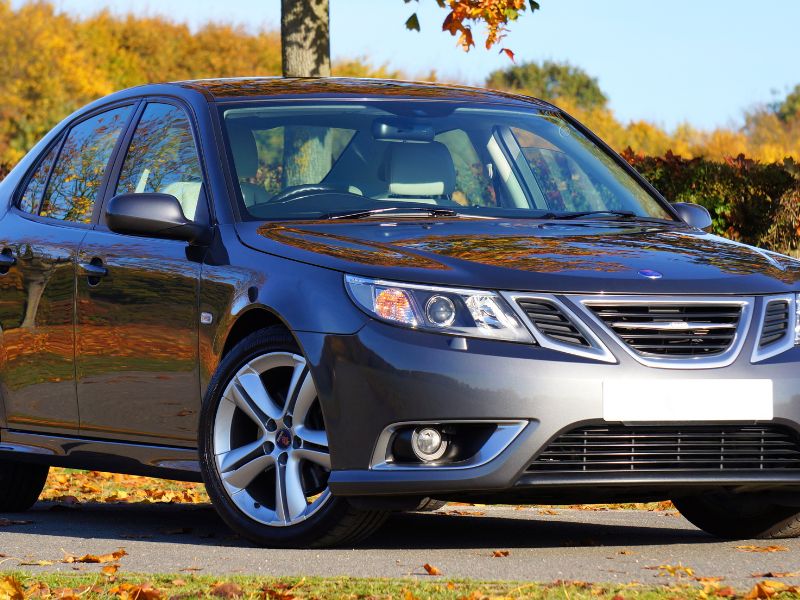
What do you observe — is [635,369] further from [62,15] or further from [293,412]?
[62,15]

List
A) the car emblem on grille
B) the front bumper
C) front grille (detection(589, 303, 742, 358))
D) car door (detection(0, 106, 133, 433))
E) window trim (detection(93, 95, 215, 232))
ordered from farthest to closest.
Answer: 1. car door (detection(0, 106, 133, 433))
2. window trim (detection(93, 95, 215, 232))
3. the car emblem on grille
4. front grille (detection(589, 303, 742, 358))
5. the front bumper

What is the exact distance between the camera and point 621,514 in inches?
341

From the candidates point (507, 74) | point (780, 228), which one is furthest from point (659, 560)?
point (507, 74)

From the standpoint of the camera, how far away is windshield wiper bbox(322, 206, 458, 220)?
6.76 metres

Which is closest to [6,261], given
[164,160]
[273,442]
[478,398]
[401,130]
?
[164,160]

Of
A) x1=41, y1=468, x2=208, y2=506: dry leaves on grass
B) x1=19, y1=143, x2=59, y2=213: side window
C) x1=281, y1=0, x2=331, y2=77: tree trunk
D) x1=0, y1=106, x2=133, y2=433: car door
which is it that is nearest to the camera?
x1=0, y1=106, x2=133, y2=433: car door

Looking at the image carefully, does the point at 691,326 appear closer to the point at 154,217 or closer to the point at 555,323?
the point at 555,323

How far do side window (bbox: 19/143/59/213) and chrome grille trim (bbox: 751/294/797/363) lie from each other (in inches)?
147

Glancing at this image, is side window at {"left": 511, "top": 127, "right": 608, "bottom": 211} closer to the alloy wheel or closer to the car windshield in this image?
the car windshield

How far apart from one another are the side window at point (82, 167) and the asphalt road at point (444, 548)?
1426 millimetres

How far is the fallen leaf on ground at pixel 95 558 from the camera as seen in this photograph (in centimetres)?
634

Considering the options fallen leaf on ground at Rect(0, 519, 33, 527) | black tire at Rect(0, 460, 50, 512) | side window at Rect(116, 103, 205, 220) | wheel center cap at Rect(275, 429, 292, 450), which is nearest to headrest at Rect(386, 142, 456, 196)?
side window at Rect(116, 103, 205, 220)

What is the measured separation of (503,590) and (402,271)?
1143 millimetres

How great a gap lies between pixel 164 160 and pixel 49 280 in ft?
2.55
